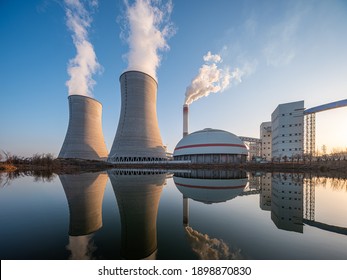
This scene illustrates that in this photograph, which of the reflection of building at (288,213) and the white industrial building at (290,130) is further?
the white industrial building at (290,130)

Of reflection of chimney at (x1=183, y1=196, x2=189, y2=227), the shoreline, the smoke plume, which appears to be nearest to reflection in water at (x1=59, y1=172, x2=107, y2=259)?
the smoke plume

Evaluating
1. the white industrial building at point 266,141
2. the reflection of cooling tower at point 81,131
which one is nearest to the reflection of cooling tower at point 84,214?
the reflection of cooling tower at point 81,131

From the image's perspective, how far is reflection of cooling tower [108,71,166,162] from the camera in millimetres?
31391

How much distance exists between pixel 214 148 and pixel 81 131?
30088 millimetres

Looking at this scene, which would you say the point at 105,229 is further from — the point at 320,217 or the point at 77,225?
the point at 320,217

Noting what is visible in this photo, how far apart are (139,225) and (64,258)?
77.8 inches

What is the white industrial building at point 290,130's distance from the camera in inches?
1668

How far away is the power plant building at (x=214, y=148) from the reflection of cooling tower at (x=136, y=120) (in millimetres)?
9875

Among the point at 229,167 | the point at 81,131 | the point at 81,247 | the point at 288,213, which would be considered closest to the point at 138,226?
the point at 81,247

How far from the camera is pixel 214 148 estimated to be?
37.5 metres

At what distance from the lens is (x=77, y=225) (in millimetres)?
4852

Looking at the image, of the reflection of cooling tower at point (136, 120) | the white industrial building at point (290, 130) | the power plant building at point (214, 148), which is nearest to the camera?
the reflection of cooling tower at point (136, 120)

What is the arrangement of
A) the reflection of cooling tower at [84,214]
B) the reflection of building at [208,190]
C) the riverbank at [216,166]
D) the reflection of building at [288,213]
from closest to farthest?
the reflection of cooling tower at [84,214] → the reflection of building at [288,213] → the reflection of building at [208,190] → the riverbank at [216,166]

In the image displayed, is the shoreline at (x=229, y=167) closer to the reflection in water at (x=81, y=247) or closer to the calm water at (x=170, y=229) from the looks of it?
the calm water at (x=170, y=229)
